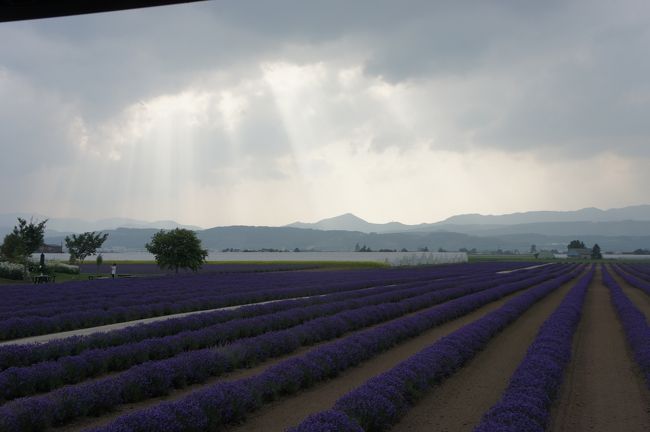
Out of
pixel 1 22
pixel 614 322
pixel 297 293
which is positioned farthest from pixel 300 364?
pixel 297 293

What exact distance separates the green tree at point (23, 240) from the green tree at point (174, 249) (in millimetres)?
10372

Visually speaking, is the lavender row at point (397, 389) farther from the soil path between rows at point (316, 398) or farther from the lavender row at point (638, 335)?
the lavender row at point (638, 335)

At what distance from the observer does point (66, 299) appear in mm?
23906

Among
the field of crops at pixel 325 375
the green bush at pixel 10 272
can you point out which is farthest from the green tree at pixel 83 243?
the field of crops at pixel 325 375

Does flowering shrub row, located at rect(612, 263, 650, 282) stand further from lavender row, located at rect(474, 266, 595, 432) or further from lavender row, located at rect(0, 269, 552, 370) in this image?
lavender row, located at rect(0, 269, 552, 370)

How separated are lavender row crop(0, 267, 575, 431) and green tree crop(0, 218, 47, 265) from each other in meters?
33.9

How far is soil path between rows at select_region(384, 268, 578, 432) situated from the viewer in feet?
25.9

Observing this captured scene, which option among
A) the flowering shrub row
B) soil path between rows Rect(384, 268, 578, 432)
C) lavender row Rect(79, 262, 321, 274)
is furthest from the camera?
lavender row Rect(79, 262, 321, 274)

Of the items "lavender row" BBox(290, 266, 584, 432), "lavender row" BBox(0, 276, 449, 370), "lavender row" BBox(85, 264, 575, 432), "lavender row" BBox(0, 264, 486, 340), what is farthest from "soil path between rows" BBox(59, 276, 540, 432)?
"lavender row" BBox(0, 264, 486, 340)

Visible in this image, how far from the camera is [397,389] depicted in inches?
335

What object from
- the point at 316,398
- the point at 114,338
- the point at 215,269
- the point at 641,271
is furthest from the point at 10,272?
the point at 641,271

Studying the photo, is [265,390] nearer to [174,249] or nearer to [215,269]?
[174,249]

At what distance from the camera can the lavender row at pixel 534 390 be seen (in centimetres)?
655

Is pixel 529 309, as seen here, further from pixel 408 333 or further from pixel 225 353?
pixel 225 353
